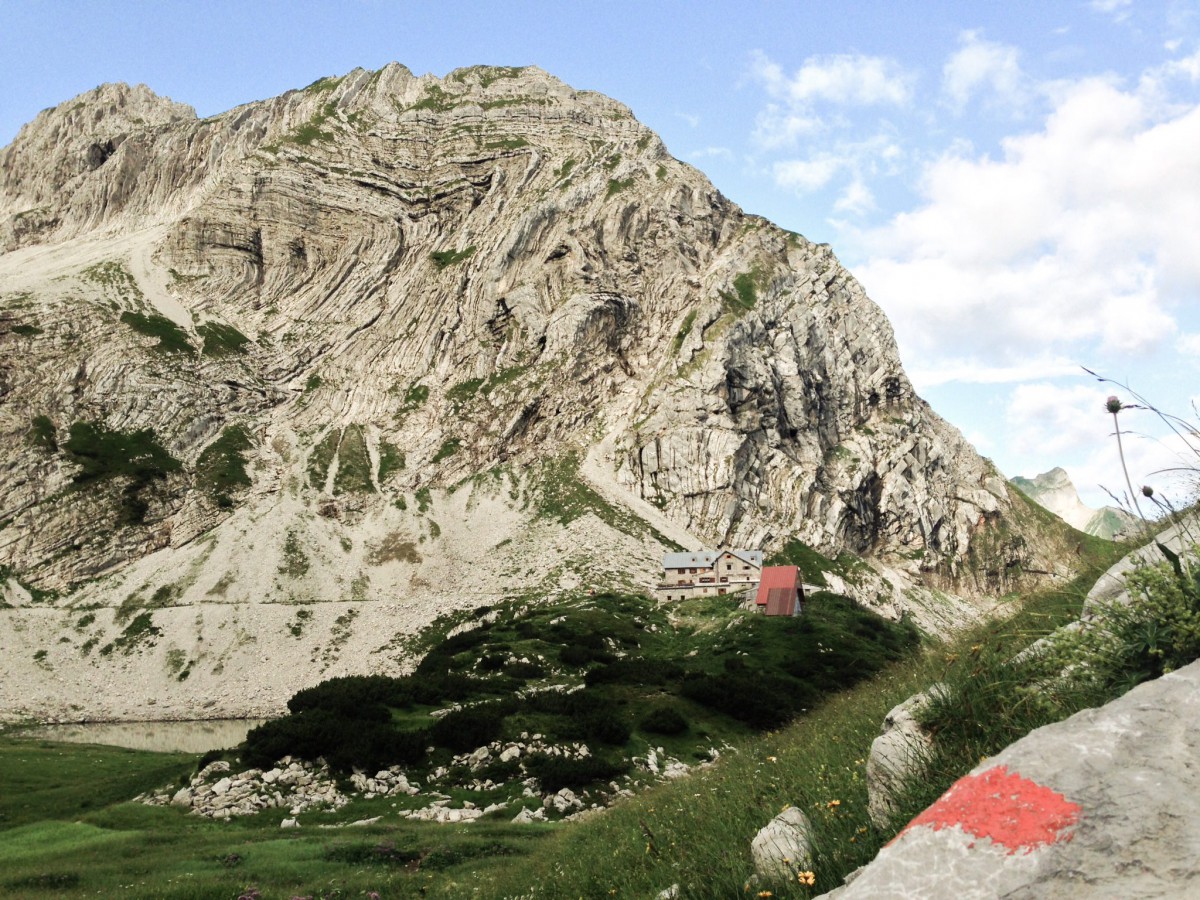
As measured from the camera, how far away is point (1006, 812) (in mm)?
4188

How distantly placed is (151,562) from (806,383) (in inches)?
4640

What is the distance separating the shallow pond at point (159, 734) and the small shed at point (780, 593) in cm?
5056

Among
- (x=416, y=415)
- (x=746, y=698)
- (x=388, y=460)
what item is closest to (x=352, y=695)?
(x=746, y=698)

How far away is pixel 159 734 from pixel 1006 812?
267ft

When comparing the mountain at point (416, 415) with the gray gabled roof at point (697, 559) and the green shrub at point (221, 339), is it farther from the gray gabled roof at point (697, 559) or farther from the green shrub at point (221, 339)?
the gray gabled roof at point (697, 559)

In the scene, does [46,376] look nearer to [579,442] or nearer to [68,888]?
[579,442]

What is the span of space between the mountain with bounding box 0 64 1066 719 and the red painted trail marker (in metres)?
85.0

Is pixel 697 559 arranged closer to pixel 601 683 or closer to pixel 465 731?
pixel 601 683

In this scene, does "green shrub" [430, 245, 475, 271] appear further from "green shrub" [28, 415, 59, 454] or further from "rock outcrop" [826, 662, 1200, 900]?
"rock outcrop" [826, 662, 1200, 900]

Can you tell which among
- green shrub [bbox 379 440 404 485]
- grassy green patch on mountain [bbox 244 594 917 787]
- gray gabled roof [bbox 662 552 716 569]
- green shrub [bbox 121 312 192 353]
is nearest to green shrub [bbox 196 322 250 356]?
green shrub [bbox 121 312 192 353]

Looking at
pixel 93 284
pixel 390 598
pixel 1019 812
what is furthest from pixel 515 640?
pixel 93 284

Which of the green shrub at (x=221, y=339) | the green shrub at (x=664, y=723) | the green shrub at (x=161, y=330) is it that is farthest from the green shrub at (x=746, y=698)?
the green shrub at (x=221, y=339)

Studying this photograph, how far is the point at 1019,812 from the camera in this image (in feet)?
13.7

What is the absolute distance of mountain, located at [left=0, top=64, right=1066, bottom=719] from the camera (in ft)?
320
